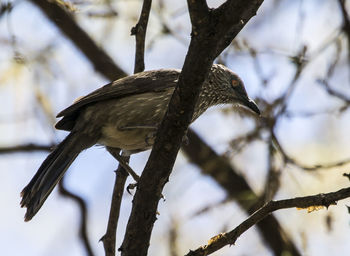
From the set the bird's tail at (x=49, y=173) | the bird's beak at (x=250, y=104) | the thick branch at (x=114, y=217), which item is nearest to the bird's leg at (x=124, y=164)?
the thick branch at (x=114, y=217)

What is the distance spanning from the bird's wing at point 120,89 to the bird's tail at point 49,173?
0.22 metres

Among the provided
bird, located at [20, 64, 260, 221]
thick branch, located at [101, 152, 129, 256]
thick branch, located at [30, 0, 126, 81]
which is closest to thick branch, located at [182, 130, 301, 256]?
bird, located at [20, 64, 260, 221]

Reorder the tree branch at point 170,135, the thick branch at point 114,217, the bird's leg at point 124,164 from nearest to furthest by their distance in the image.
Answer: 1. the tree branch at point 170,135
2. the thick branch at point 114,217
3. the bird's leg at point 124,164

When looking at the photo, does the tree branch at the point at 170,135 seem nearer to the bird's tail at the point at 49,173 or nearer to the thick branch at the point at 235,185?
the bird's tail at the point at 49,173

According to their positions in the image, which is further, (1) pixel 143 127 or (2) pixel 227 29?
(1) pixel 143 127

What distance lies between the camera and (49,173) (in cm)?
452

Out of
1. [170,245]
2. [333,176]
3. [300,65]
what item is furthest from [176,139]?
[333,176]

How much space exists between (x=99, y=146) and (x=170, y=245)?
3.30 feet

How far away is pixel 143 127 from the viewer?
4742 mm

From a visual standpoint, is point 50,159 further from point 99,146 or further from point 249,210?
point 249,210

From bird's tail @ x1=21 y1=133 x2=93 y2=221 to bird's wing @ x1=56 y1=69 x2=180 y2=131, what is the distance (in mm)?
217

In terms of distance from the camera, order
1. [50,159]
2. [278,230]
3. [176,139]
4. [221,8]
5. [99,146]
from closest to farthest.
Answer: [221,8], [176,139], [50,159], [99,146], [278,230]

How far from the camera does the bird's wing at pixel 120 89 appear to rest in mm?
4793

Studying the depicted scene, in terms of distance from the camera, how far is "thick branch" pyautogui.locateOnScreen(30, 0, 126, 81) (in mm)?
6508
